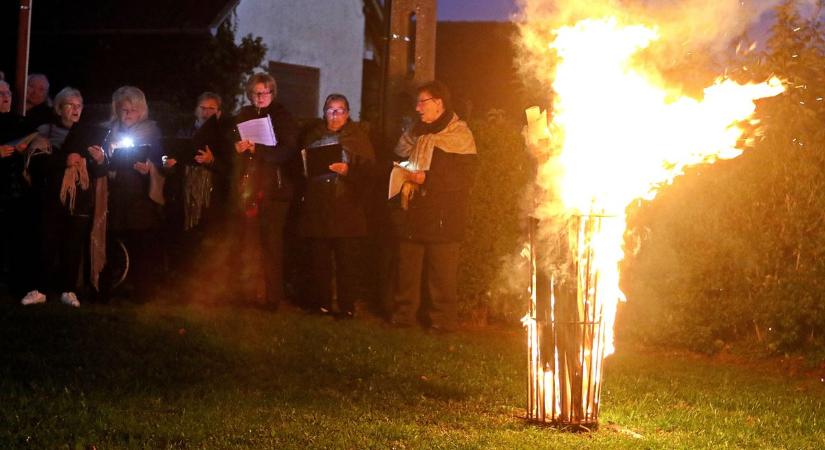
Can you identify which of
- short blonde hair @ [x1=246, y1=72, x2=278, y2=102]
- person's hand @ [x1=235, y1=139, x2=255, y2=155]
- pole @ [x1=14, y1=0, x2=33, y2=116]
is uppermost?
pole @ [x1=14, y1=0, x2=33, y2=116]

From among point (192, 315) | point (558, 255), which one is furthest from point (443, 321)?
point (558, 255)

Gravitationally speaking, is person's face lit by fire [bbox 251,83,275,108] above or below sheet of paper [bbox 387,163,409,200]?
above

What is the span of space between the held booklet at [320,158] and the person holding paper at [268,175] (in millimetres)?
230

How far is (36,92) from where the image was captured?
11.6 meters

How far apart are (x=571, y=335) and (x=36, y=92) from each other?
23.7ft

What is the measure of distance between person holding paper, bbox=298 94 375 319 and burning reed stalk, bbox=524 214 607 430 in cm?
434

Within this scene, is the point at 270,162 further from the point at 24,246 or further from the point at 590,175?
the point at 590,175

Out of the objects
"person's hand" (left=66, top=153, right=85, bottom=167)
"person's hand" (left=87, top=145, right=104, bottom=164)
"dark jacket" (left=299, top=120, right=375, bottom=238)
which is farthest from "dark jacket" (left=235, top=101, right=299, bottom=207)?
"person's hand" (left=66, top=153, right=85, bottom=167)

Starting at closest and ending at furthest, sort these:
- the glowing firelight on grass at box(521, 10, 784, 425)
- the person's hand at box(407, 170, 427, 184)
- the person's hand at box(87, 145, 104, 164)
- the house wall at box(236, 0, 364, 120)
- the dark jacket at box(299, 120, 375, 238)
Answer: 1. the glowing firelight on grass at box(521, 10, 784, 425)
2. the person's hand at box(407, 170, 427, 184)
3. the person's hand at box(87, 145, 104, 164)
4. the dark jacket at box(299, 120, 375, 238)
5. the house wall at box(236, 0, 364, 120)

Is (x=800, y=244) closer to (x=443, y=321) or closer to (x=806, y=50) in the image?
(x=806, y=50)

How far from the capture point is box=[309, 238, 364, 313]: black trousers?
10992mm

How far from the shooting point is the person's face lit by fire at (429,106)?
1054cm

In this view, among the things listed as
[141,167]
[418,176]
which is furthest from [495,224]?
[141,167]

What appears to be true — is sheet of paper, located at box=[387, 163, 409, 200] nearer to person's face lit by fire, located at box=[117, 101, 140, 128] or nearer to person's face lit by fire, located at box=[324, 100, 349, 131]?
person's face lit by fire, located at box=[324, 100, 349, 131]
